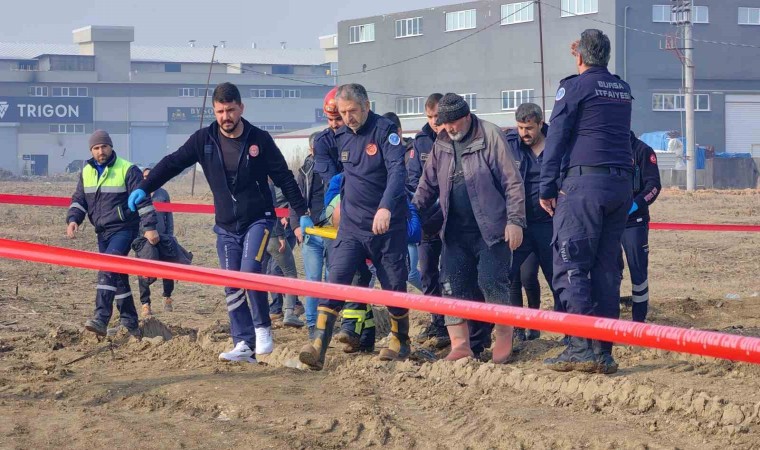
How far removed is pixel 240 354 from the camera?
25.4ft

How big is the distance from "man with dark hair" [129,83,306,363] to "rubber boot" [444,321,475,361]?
53.0 inches

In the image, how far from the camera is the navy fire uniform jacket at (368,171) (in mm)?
7711

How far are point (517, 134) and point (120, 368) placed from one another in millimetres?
3557

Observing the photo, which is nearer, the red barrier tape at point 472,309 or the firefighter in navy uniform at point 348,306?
the red barrier tape at point 472,309

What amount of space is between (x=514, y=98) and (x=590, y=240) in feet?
181

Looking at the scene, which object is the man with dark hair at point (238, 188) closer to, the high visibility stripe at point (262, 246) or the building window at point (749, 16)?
the high visibility stripe at point (262, 246)

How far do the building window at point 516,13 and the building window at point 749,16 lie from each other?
11643 millimetres

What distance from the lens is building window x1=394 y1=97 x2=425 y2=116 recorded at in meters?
66.8

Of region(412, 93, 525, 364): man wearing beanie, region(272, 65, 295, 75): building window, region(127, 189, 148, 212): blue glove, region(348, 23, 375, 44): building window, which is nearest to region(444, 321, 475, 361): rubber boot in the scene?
region(412, 93, 525, 364): man wearing beanie

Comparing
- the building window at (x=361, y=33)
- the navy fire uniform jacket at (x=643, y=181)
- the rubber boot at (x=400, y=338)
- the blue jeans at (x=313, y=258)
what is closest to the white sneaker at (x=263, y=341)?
the rubber boot at (x=400, y=338)

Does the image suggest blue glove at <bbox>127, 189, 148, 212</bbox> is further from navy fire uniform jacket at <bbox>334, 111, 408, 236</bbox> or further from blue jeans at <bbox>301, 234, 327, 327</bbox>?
blue jeans at <bbox>301, 234, 327, 327</bbox>

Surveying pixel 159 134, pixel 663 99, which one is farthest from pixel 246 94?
pixel 663 99

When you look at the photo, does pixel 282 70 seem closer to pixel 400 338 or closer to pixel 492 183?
pixel 400 338

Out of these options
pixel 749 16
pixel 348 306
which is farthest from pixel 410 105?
pixel 348 306
